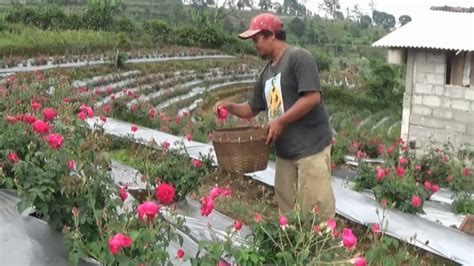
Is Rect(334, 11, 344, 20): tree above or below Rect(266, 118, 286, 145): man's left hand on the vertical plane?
below

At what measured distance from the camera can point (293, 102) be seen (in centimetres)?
354

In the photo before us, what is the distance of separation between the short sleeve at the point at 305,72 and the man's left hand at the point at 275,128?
0.20 m

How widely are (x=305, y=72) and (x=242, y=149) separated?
2.24 ft

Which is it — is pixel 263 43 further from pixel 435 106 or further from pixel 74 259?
pixel 435 106

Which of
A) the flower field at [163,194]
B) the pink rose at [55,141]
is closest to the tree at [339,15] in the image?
the flower field at [163,194]

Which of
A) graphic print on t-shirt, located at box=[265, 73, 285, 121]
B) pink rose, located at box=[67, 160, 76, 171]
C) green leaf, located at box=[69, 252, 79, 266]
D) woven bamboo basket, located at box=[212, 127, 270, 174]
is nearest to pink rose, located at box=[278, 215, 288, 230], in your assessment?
green leaf, located at box=[69, 252, 79, 266]

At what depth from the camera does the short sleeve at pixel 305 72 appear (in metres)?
3.36

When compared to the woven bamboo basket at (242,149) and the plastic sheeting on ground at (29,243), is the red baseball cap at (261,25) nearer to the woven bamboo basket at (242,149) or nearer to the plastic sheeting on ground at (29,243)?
the woven bamboo basket at (242,149)

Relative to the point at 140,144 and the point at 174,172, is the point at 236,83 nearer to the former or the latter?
the point at 140,144

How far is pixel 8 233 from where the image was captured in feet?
9.76

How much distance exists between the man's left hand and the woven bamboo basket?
34 cm

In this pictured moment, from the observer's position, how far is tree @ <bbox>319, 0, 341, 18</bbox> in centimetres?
6364

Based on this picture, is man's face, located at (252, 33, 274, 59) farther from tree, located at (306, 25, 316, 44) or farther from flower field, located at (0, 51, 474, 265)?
tree, located at (306, 25, 316, 44)

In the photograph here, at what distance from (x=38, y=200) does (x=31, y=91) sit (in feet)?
12.9
